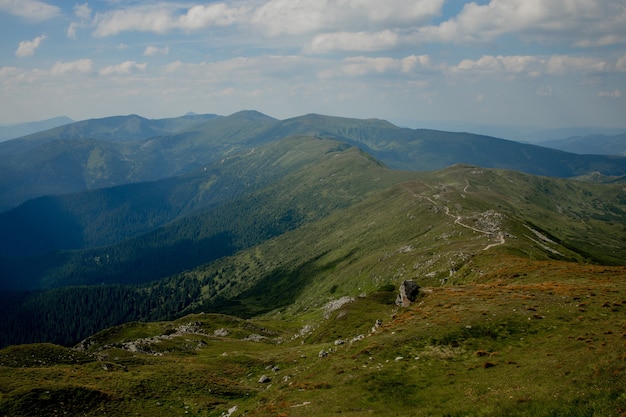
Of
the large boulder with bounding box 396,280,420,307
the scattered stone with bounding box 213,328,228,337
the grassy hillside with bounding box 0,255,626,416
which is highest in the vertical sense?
the grassy hillside with bounding box 0,255,626,416

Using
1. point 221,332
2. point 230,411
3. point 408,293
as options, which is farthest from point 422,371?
→ point 221,332

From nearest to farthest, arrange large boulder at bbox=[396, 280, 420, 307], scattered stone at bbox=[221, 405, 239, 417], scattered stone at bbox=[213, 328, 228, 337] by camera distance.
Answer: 1. scattered stone at bbox=[221, 405, 239, 417]
2. large boulder at bbox=[396, 280, 420, 307]
3. scattered stone at bbox=[213, 328, 228, 337]

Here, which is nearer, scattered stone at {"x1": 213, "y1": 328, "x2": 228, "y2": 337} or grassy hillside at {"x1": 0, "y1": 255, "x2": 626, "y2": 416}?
grassy hillside at {"x1": 0, "y1": 255, "x2": 626, "y2": 416}

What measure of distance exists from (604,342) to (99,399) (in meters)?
53.7

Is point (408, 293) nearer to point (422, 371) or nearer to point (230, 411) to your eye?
point (422, 371)

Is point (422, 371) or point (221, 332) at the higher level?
point (422, 371)

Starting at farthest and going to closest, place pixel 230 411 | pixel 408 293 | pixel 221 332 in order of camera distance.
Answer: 1. pixel 221 332
2. pixel 408 293
3. pixel 230 411

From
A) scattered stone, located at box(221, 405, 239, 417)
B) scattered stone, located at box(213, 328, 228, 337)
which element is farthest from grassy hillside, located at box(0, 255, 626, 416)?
scattered stone, located at box(213, 328, 228, 337)

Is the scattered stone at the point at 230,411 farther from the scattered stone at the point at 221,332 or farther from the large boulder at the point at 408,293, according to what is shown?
the scattered stone at the point at 221,332

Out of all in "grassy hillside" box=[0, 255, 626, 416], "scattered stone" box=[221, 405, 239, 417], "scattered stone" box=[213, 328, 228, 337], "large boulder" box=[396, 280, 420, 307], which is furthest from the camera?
"scattered stone" box=[213, 328, 228, 337]

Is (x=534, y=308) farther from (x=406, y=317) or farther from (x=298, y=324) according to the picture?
(x=298, y=324)

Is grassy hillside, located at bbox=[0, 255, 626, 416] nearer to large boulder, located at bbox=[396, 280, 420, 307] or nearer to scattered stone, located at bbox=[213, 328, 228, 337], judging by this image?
large boulder, located at bbox=[396, 280, 420, 307]

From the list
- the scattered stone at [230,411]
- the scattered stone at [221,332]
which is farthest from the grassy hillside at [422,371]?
the scattered stone at [221,332]

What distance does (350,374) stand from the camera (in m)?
41.1
